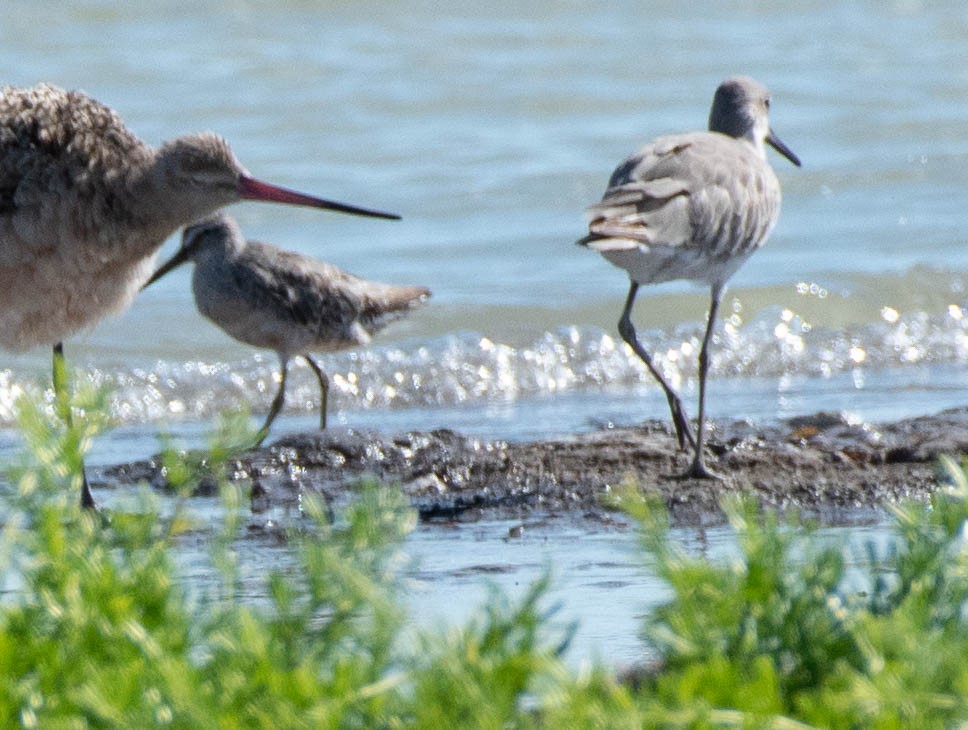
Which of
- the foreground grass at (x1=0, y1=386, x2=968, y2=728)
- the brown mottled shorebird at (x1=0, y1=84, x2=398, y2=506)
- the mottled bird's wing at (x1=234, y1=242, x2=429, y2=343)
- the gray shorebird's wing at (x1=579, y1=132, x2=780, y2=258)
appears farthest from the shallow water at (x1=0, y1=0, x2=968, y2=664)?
the foreground grass at (x1=0, y1=386, x2=968, y2=728)

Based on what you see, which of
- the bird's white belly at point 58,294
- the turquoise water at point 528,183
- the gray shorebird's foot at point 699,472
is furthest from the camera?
the turquoise water at point 528,183

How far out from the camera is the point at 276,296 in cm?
709

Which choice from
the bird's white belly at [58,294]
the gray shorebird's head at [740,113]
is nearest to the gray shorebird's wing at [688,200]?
the gray shorebird's head at [740,113]

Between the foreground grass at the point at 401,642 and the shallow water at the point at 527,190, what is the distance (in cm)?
179

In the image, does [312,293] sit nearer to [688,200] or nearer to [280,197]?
[688,200]

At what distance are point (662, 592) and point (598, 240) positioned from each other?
164cm

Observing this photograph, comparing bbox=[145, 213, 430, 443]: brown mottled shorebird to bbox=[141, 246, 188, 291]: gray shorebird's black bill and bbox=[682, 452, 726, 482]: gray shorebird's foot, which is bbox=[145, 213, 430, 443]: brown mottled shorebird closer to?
bbox=[141, 246, 188, 291]: gray shorebird's black bill

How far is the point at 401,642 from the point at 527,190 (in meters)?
10.3

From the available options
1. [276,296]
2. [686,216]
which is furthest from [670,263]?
[276,296]

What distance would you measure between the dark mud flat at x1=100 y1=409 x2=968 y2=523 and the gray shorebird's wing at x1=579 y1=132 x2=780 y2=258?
76cm

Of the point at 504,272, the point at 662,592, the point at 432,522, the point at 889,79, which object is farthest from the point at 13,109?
the point at 889,79

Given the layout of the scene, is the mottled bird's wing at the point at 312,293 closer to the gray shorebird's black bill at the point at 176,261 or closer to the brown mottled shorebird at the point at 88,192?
the gray shorebird's black bill at the point at 176,261

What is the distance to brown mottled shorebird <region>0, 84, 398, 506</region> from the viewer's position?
5.27 metres

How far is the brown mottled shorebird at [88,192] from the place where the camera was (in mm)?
5266
